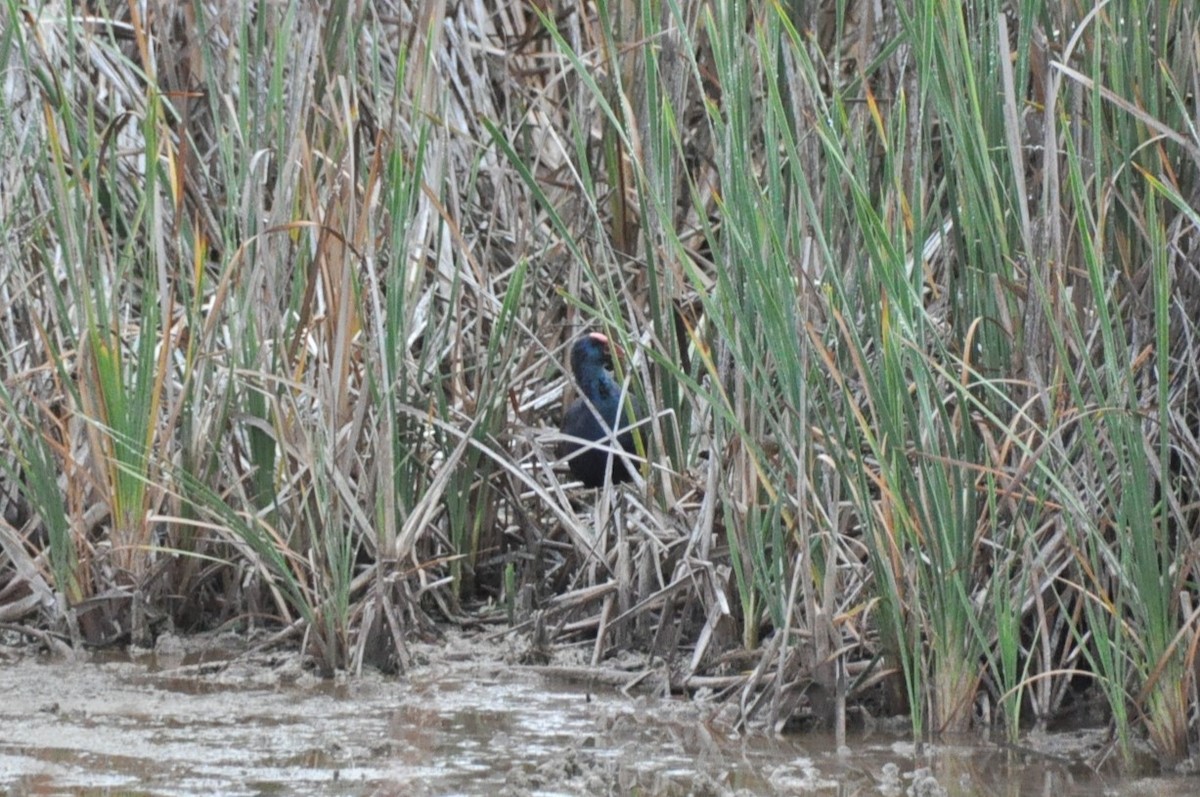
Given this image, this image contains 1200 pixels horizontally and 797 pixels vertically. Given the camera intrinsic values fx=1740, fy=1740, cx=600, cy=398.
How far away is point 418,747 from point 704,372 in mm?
1343

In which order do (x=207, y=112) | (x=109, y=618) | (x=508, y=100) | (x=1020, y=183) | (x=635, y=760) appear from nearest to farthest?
1. (x=1020, y=183)
2. (x=635, y=760)
3. (x=109, y=618)
4. (x=508, y=100)
5. (x=207, y=112)

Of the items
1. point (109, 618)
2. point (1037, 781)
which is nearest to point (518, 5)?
point (109, 618)

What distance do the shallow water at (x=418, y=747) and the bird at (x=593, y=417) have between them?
826mm

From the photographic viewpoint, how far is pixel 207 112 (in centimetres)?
507

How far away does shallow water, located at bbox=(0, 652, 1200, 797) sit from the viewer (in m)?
2.57

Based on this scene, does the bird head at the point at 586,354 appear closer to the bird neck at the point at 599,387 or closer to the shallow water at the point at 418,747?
the bird neck at the point at 599,387

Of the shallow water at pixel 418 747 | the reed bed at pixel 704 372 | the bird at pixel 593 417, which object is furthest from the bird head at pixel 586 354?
the shallow water at pixel 418 747

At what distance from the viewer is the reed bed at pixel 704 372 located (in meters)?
2.66

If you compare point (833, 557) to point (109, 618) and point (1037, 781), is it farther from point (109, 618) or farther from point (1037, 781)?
point (109, 618)

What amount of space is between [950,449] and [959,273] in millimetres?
476

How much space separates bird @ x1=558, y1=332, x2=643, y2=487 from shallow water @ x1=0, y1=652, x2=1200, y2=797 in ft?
2.71

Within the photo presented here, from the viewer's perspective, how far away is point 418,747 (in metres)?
2.84

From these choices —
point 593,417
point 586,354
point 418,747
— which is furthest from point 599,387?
point 418,747

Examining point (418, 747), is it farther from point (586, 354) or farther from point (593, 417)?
point (586, 354)
